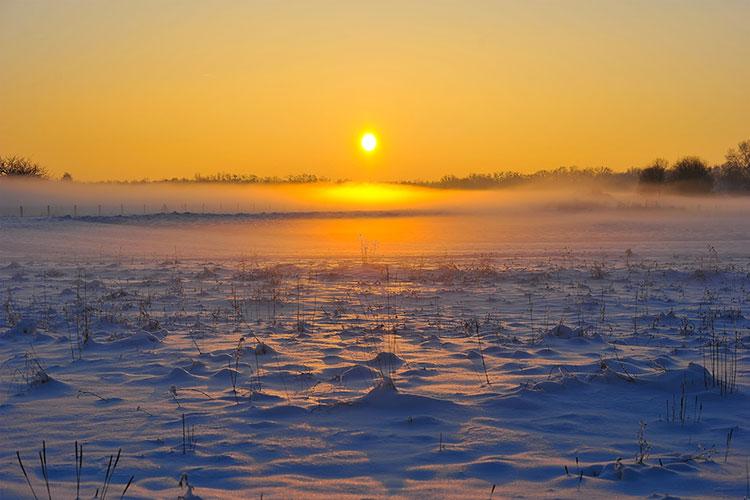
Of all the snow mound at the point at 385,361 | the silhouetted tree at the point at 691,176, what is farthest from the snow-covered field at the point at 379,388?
the silhouetted tree at the point at 691,176

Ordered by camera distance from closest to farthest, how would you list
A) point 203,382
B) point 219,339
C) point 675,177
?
point 203,382, point 219,339, point 675,177

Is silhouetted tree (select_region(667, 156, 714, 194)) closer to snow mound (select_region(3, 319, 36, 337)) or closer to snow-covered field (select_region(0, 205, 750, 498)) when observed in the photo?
snow-covered field (select_region(0, 205, 750, 498))

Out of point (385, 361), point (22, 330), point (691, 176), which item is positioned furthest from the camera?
point (691, 176)

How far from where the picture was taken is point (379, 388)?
24.0 ft

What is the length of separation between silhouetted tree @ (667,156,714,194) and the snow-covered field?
91839 millimetres

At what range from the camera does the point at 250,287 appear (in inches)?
699

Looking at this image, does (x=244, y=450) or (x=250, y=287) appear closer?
(x=244, y=450)

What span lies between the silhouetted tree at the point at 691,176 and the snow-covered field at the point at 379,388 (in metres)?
91.8

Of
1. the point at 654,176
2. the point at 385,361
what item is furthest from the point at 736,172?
the point at 385,361

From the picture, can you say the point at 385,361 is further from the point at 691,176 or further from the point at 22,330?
the point at 691,176

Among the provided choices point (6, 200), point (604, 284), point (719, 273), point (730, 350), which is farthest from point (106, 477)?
point (6, 200)

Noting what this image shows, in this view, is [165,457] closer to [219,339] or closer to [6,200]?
[219,339]

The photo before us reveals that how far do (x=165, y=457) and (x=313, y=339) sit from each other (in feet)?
16.4

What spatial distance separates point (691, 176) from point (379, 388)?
106m
